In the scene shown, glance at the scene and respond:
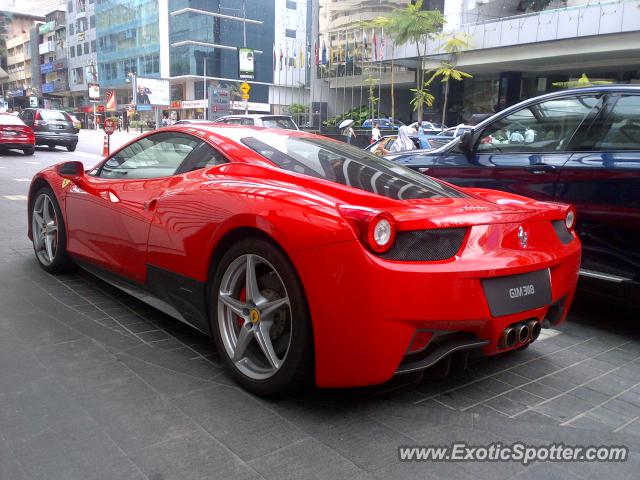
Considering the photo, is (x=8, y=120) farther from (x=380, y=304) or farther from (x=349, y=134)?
(x=380, y=304)

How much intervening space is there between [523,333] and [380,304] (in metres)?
0.81

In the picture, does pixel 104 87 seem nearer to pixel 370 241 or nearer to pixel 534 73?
pixel 534 73

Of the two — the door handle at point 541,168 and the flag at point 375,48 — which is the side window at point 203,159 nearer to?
the door handle at point 541,168

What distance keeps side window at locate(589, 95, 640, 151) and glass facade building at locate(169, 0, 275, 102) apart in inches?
2532

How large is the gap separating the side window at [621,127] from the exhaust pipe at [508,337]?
6.51 ft

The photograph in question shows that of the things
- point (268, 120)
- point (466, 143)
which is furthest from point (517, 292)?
point (268, 120)

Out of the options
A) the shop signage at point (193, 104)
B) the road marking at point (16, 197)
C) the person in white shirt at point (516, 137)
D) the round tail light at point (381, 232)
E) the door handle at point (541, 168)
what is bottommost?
the road marking at point (16, 197)

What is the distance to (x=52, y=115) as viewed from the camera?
21859 millimetres

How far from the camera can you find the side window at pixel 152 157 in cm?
351

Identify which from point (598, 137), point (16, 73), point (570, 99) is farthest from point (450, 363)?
point (16, 73)

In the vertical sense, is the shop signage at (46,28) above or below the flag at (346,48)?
above

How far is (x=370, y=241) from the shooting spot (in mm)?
2227

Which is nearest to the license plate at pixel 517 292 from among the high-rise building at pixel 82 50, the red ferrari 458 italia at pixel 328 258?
the red ferrari 458 italia at pixel 328 258

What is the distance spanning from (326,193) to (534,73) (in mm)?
34806
